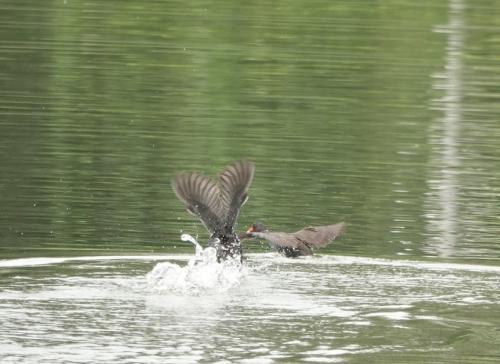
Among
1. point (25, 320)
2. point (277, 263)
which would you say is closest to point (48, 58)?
point (277, 263)

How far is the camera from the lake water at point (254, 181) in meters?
7.84

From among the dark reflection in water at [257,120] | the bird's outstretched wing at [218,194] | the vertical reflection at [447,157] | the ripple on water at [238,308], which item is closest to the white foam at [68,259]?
the ripple on water at [238,308]

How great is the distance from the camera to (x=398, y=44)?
23250mm

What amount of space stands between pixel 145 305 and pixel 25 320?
28.2 inches

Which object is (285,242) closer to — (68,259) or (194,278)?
(194,278)

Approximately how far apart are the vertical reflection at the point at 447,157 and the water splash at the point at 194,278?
192 centimetres

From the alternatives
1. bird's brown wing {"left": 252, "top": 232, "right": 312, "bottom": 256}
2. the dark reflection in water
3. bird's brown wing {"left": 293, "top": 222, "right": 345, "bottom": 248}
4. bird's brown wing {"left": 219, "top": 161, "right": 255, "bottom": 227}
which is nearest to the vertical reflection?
the dark reflection in water

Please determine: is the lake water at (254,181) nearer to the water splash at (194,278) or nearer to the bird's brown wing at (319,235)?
the water splash at (194,278)

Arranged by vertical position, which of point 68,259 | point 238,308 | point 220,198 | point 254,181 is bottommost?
point 254,181

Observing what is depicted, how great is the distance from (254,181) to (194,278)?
165 inches

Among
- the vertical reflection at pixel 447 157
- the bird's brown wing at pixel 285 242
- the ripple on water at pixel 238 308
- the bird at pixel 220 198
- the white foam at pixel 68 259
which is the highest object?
the bird at pixel 220 198

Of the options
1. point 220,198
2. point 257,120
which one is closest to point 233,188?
point 220,198

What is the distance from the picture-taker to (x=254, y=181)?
1291 cm

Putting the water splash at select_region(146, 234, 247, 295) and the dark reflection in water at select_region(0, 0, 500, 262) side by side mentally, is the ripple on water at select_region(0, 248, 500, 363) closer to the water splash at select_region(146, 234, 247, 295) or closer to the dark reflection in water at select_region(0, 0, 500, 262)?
the water splash at select_region(146, 234, 247, 295)
